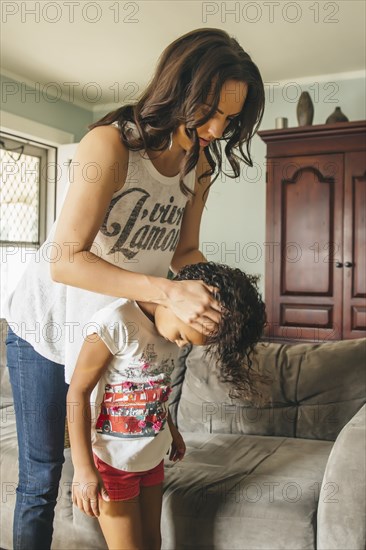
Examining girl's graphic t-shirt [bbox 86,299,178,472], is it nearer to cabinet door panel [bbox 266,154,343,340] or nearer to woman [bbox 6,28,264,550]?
woman [bbox 6,28,264,550]

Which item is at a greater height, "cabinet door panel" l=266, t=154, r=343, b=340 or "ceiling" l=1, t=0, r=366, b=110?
"ceiling" l=1, t=0, r=366, b=110

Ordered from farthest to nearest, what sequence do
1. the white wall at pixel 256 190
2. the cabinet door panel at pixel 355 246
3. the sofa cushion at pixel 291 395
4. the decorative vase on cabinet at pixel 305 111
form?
the white wall at pixel 256 190 < the decorative vase on cabinet at pixel 305 111 < the cabinet door panel at pixel 355 246 < the sofa cushion at pixel 291 395

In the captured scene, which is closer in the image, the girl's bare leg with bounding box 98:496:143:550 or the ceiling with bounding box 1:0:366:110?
the girl's bare leg with bounding box 98:496:143:550

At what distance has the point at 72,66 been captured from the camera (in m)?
3.89

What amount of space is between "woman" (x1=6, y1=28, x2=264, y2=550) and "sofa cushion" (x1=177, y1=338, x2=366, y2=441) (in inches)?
32.9

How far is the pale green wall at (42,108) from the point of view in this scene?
4020 millimetres

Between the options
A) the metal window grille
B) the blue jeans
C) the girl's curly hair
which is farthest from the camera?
the metal window grille

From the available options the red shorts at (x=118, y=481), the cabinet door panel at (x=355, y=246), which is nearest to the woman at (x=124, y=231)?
the red shorts at (x=118, y=481)

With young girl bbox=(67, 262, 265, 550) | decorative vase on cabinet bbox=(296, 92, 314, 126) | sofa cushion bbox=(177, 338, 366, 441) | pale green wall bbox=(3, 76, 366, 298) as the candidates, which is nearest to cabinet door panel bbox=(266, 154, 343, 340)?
decorative vase on cabinet bbox=(296, 92, 314, 126)

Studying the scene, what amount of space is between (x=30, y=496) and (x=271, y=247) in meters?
2.55

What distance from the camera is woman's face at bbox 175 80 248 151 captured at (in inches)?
43.5

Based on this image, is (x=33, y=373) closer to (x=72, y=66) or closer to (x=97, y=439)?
(x=97, y=439)

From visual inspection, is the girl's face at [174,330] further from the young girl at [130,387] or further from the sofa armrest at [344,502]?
the sofa armrest at [344,502]

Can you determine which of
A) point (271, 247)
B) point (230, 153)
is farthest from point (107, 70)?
point (230, 153)
